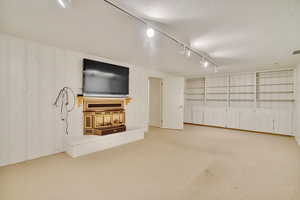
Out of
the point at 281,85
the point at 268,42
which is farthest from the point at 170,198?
the point at 281,85

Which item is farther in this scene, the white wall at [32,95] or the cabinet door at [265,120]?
the cabinet door at [265,120]

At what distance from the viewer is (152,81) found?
23.2 ft

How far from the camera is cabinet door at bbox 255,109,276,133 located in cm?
531

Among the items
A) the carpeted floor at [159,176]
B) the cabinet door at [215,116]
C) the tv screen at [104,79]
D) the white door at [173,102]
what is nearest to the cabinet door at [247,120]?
the cabinet door at [215,116]

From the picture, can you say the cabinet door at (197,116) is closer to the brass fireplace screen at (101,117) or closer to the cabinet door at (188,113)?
the cabinet door at (188,113)

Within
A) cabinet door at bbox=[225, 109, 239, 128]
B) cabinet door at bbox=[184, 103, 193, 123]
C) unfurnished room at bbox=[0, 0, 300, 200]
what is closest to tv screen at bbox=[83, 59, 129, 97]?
unfurnished room at bbox=[0, 0, 300, 200]

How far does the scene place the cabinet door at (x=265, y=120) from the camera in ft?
17.4

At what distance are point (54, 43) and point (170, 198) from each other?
3.63m

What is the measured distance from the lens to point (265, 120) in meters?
5.44

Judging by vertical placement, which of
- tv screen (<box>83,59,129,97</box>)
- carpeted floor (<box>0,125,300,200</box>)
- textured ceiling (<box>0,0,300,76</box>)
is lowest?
carpeted floor (<box>0,125,300,200</box>)

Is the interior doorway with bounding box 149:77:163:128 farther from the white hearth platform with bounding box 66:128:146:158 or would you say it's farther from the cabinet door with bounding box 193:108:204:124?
the white hearth platform with bounding box 66:128:146:158

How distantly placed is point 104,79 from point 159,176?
2833 millimetres

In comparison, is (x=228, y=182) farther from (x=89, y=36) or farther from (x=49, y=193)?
(x=89, y=36)

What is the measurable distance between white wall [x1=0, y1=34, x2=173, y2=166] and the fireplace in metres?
0.23
